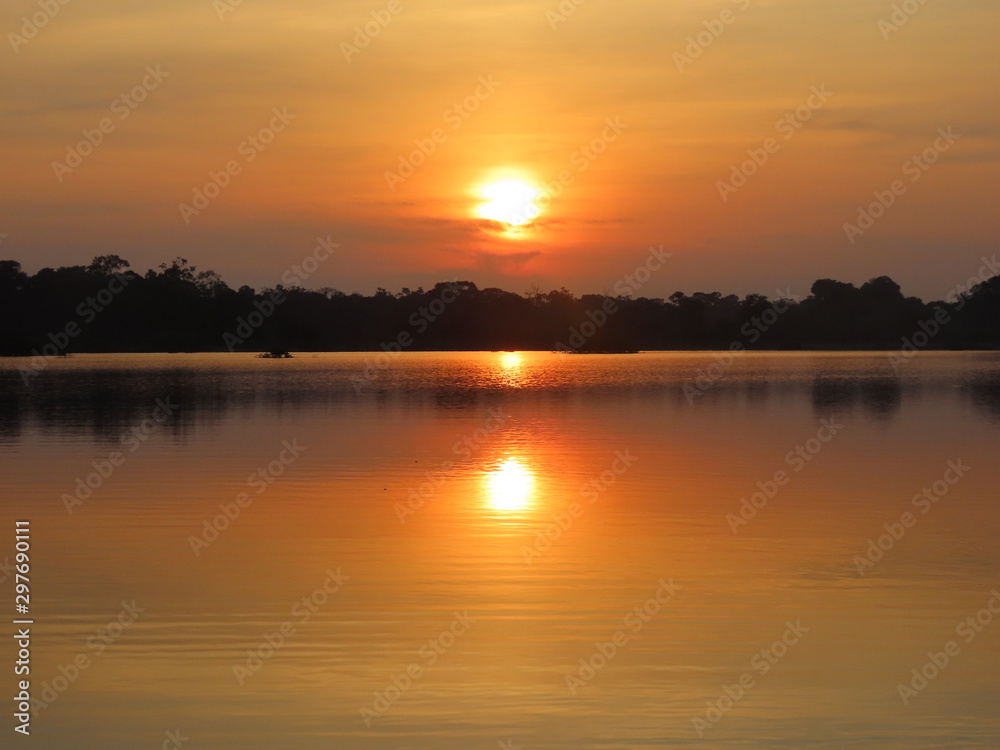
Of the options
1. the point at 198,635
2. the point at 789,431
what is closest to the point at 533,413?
the point at 789,431

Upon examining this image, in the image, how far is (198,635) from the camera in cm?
1163

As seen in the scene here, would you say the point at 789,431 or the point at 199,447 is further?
the point at 789,431

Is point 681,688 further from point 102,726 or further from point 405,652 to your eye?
point 102,726

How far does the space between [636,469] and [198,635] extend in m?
15.3
